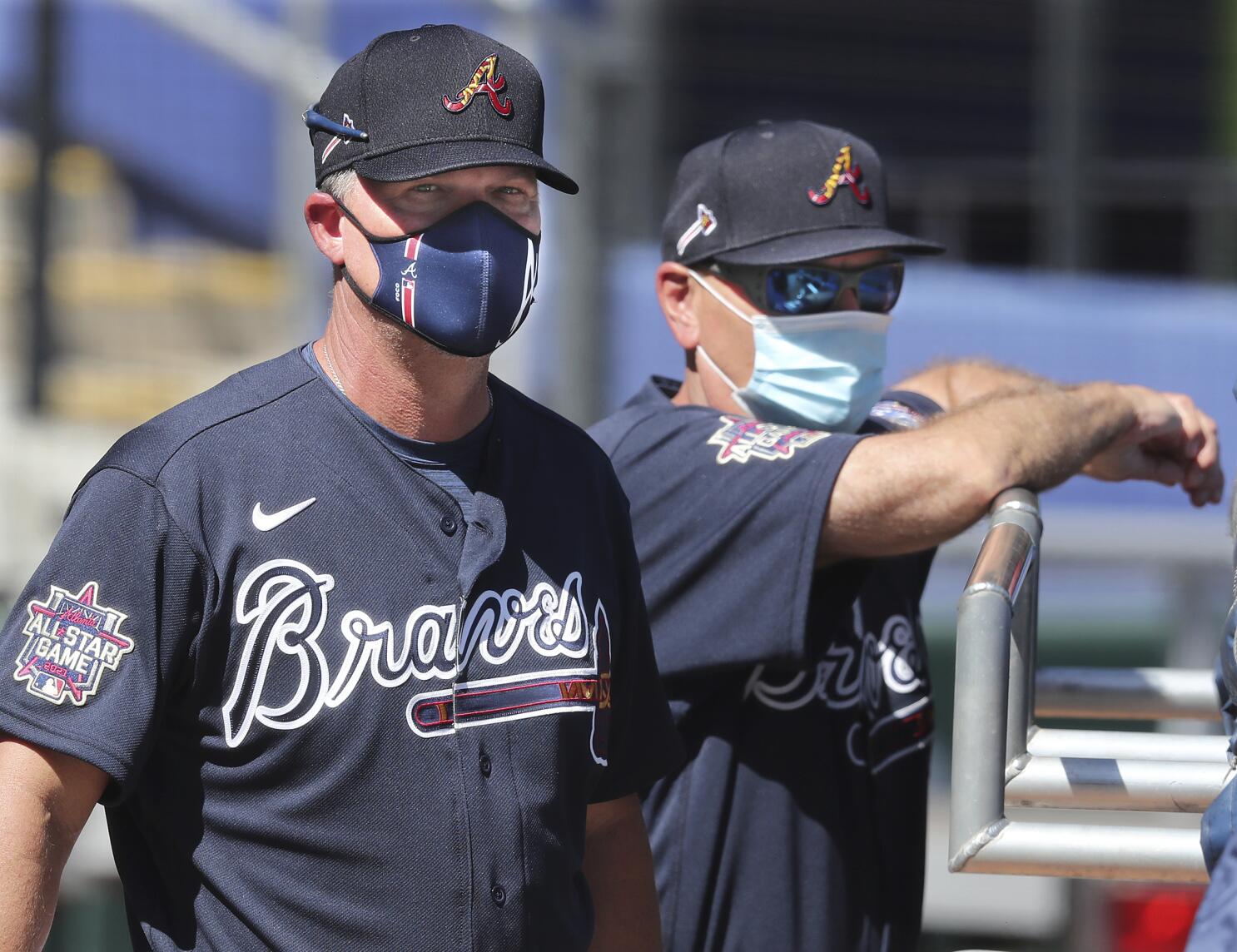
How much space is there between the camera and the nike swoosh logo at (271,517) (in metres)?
1.88

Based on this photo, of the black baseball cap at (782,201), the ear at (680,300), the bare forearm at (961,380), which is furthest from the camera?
the bare forearm at (961,380)

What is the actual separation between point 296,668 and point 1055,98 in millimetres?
9088

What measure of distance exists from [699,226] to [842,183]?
0.79 feet

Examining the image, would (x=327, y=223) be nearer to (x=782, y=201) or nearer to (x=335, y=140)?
(x=335, y=140)

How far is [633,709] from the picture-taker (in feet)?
7.43

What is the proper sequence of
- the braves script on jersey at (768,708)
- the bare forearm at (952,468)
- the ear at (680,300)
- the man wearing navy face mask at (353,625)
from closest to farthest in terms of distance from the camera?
1. the man wearing navy face mask at (353,625)
2. the bare forearm at (952,468)
3. the braves script on jersey at (768,708)
4. the ear at (680,300)

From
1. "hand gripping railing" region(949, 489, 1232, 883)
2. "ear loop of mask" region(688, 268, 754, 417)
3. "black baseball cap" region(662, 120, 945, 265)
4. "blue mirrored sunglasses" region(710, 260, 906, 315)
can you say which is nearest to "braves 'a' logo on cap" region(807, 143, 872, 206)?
"black baseball cap" region(662, 120, 945, 265)

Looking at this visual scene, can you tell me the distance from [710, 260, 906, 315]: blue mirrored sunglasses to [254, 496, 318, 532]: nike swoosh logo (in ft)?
3.54

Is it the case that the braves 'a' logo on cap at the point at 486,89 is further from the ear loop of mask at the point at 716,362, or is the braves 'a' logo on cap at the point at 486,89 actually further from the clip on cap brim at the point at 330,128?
the ear loop of mask at the point at 716,362

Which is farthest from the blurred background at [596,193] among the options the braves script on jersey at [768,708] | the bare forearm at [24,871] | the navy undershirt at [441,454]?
the bare forearm at [24,871]

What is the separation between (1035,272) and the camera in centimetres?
930

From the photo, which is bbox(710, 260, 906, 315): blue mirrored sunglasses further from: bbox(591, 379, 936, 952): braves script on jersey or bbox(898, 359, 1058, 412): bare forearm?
bbox(898, 359, 1058, 412): bare forearm

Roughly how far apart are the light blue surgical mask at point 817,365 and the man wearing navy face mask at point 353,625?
77cm

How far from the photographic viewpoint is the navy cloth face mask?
1.96 m
